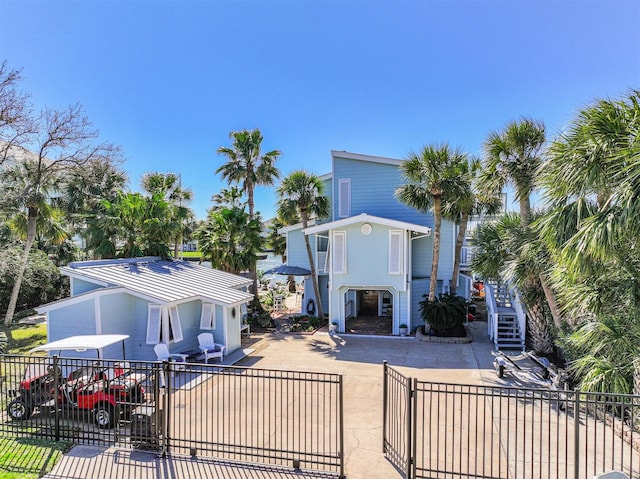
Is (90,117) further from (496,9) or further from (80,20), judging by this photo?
(496,9)

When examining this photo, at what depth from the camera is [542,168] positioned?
26.8 feet

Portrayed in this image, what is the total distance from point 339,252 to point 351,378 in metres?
7.66

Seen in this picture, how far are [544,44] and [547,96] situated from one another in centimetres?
259

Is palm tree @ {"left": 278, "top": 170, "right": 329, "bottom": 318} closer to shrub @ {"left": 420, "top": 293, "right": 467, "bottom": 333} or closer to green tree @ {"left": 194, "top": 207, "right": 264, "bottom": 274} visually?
green tree @ {"left": 194, "top": 207, "right": 264, "bottom": 274}

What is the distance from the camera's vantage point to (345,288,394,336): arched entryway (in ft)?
62.8

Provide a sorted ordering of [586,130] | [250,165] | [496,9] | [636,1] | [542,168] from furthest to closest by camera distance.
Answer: [250,165] → [496,9] → [636,1] → [542,168] → [586,130]

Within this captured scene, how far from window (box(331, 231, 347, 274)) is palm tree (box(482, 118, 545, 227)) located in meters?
7.52

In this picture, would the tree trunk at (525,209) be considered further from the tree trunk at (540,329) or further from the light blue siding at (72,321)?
the light blue siding at (72,321)

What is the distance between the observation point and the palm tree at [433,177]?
1605 centimetres

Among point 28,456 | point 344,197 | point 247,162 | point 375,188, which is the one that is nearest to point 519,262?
point 375,188

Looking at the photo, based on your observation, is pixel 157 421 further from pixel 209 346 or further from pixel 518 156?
pixel 518 156

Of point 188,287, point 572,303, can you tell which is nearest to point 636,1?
point 572,303

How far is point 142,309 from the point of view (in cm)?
1302

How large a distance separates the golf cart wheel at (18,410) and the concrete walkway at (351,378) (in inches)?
80.2
